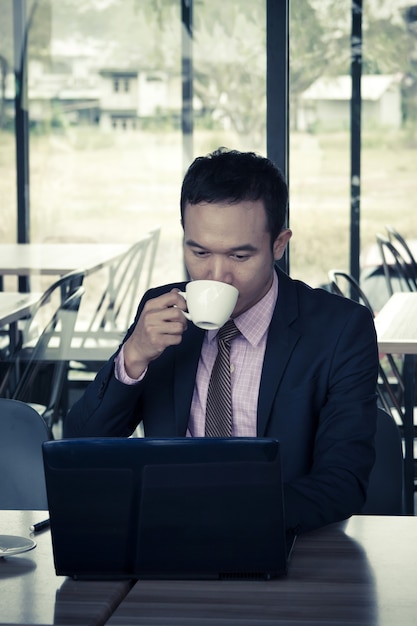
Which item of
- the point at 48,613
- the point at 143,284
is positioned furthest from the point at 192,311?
the point at 143,284

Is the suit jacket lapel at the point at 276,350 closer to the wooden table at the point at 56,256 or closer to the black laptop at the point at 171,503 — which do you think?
the black laptop at the point at 171,503

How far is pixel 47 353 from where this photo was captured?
14.4 feet

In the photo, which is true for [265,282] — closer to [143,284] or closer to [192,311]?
[192,311]

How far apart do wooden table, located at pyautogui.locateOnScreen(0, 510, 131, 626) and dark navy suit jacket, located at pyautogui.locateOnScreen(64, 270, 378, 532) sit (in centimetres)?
48

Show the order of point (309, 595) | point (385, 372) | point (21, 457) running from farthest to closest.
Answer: point (385, 372) → point (21, 457) → point (309, 595)

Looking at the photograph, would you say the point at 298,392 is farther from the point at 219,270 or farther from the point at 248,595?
the point at 248,595

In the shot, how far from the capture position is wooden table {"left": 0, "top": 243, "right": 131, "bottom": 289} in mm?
4305

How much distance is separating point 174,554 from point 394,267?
290 centimetres

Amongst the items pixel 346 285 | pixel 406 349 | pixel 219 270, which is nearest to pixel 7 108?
pixel 346 285

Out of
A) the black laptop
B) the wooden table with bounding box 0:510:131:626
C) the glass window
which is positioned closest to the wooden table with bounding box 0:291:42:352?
the glass window

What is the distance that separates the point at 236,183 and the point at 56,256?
235 centimetres

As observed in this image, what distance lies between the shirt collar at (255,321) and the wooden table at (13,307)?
204 cm

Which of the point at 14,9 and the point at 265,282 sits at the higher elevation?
the point at 14,9

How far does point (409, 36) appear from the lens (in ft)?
13.2
